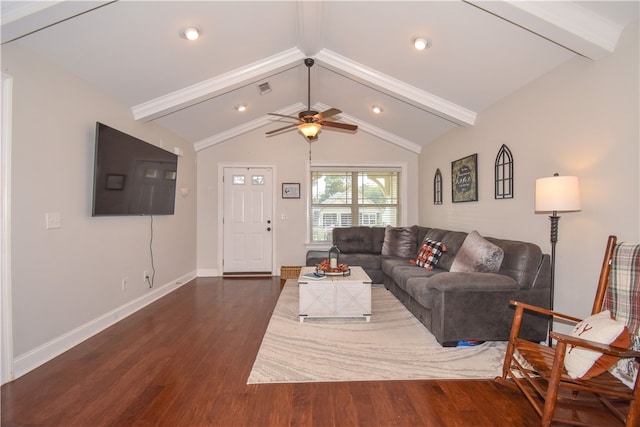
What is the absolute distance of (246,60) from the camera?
3746 mm

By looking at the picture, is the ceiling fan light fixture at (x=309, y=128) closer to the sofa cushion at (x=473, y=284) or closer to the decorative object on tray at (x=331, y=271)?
the decorative object on tray at (x=331, y=271)

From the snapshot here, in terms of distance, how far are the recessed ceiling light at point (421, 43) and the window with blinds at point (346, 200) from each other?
3209 millimetres

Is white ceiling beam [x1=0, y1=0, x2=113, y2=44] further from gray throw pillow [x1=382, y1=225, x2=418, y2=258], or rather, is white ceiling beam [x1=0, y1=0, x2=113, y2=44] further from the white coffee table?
gray throw pillow [x1=382, y1=225, x2=418, y2=258]

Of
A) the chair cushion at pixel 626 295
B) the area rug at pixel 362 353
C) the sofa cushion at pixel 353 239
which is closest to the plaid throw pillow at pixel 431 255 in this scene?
the area rug at pixel 362 353

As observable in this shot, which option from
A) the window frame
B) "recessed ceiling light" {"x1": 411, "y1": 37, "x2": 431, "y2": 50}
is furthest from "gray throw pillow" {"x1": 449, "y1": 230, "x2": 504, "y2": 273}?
the window frame

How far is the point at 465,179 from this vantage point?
14.5ft

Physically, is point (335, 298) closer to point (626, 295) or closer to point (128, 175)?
point (626, 295)

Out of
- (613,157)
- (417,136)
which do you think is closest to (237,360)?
(613,157)

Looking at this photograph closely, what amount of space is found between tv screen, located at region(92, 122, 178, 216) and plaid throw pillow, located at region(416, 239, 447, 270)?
3512 mm

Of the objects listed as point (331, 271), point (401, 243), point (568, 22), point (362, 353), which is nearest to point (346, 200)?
point (401, 243)

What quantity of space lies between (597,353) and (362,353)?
1.55m

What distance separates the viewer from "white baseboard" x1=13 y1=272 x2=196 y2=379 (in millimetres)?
2371

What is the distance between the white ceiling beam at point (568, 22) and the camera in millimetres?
2240

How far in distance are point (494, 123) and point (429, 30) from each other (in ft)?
4.71
